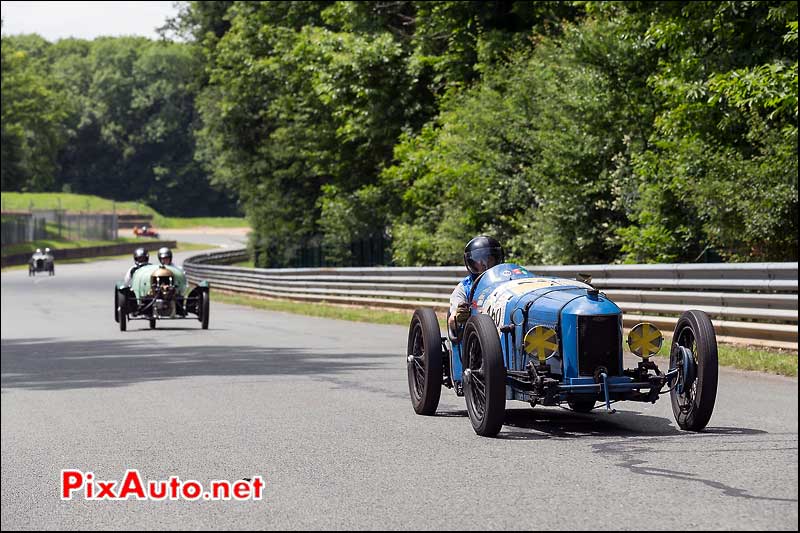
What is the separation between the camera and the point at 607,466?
292 inches

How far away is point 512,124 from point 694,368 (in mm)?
21974

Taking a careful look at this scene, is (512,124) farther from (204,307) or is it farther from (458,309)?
(458,309)

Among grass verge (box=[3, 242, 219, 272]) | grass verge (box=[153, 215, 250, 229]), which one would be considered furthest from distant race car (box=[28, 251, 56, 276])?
grass verge (box=[153, 215, 250, 229])

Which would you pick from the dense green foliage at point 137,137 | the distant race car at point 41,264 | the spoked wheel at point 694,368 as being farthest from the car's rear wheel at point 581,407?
the dense green foliage at point 137,137

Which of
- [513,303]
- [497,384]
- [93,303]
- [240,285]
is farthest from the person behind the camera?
[240,285]

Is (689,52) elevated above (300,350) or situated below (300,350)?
above

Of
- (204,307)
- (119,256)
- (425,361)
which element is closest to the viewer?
(425,361)

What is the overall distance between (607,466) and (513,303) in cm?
149

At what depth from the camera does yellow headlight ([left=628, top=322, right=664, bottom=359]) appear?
7.71m

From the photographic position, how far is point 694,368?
786 cm

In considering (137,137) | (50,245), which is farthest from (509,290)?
(137,137)

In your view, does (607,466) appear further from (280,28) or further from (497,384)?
(280,28)

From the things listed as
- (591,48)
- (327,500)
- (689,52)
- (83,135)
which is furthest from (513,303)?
(83,135)

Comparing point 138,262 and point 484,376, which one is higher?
point 138,262
